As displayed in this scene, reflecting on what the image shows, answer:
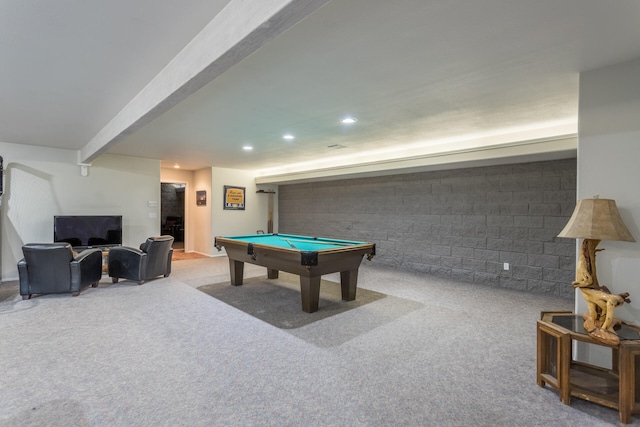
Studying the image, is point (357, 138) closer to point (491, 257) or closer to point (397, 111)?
point (397, 111)

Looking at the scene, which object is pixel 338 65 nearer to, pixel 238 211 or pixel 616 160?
pixel 616 160

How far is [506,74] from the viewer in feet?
8.49

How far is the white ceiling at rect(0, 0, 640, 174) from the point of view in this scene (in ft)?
5.83

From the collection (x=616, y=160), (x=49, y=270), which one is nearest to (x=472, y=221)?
(x=616, y=160)

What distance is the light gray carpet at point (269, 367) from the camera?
1.88 metres

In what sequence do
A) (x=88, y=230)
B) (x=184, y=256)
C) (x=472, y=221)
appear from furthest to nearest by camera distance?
(x=184, y=256) → (x=88, y=230) → (x=472, y=221)

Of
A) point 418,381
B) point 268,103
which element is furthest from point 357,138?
point 418,381

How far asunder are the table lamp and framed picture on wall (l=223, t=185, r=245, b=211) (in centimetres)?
743

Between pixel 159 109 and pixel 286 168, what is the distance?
17.7 ft

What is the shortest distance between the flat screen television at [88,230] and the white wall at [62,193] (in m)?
0.43

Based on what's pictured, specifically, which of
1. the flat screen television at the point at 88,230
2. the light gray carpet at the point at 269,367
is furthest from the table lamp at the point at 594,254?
the flat screen television at the point at 88,230

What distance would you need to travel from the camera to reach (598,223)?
2.04 meters

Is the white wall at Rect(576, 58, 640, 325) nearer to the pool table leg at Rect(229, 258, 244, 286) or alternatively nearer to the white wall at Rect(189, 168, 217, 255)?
the pool table leg at Rect(229, 258, 244, 286)

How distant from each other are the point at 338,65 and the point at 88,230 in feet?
19.6
